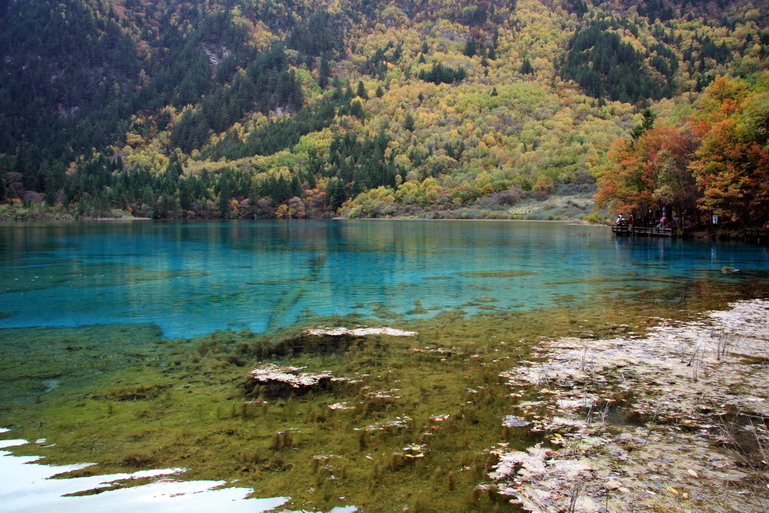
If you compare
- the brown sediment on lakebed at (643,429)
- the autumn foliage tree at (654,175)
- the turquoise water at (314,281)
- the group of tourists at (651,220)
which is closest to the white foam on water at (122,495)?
the brown sediment on lakebed at (643,429)

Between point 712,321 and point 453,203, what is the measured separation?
16391 centimetres

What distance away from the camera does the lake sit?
7586 mm

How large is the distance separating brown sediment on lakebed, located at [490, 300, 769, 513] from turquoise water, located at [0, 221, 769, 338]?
7372 mm

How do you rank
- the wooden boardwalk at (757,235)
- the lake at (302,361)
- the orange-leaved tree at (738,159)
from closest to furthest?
the lake at (302,361), the orange-leaved tree at (738,159), the wooden boardwalk at (757,235)

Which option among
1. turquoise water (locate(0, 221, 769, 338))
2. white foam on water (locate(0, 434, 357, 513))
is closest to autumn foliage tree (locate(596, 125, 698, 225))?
turquoise water (locate(0, 221, 769, 338))

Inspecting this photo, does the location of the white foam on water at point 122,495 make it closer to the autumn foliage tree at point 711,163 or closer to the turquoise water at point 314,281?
the turquoise water at point 314,281

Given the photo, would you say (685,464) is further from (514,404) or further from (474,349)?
(474,349)

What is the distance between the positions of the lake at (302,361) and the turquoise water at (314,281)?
0.19 m

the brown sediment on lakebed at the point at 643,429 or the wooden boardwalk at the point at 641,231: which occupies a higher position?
the wooden boardwalk at the point at 641,231

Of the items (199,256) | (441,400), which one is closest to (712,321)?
(441,400)

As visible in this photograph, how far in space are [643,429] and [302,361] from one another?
7.11m

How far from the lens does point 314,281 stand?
92.5 feet

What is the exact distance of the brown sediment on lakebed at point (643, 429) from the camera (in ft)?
21.8

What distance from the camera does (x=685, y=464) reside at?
7.33 m
